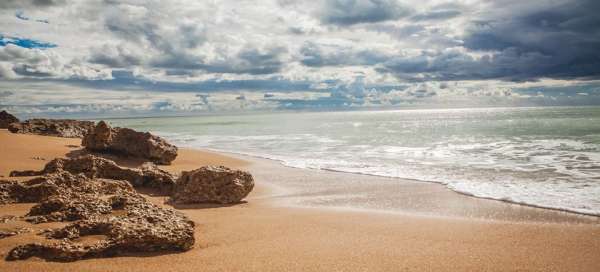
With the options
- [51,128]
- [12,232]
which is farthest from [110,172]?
[51,128]

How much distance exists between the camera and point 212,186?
773 cm

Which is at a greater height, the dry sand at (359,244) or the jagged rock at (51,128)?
the jagged rock at (51,128)

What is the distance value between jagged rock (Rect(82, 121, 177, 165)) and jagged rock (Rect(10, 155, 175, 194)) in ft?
14.8

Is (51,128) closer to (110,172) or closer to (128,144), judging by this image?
(128,144)

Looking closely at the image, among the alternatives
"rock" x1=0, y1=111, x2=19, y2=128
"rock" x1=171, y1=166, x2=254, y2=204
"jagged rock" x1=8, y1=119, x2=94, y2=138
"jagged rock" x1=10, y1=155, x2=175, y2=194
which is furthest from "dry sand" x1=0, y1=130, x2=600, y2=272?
"rock" x1=0, y1=111, x2=19, y2=128

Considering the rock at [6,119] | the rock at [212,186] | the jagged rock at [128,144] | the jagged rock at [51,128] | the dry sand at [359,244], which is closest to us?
the dry sand at [359,244]

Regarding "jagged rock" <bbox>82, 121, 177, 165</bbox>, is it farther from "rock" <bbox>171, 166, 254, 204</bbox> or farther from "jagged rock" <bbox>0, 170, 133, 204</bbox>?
"jagged rock" <bbox>0, 170, 133, 204</bbox>

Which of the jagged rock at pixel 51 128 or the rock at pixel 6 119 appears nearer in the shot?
the jagged rock at pixel 51 128

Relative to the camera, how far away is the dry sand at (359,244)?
13.6ft

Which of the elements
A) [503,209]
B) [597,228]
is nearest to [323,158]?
[503,209]

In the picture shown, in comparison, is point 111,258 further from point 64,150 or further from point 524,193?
point 64,150

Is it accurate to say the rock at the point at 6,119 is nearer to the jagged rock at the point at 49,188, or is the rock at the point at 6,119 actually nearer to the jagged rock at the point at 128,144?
the jagged rock at the point at 128,144

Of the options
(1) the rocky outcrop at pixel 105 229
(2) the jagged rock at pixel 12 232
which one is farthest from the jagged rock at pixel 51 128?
(2) the jagged rock at pixel 12 232

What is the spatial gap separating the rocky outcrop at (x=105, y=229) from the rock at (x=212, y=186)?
74.6 inches
